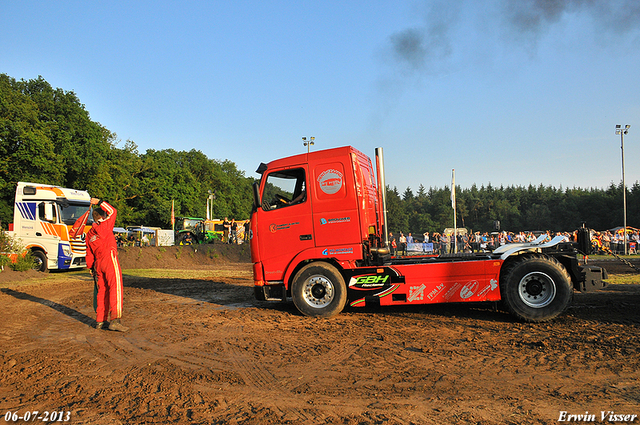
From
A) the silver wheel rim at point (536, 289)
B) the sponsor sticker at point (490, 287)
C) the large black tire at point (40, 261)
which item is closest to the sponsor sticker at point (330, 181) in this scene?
the sponsor sticker at point (490, 287)

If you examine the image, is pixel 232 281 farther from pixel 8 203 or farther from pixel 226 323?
pixel 8 203

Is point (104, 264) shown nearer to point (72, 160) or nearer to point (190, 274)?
point (190, 274)

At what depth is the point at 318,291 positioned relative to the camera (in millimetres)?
7879

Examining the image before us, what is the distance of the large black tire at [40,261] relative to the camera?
17070mm

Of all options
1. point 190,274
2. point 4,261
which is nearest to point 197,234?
point 190,274

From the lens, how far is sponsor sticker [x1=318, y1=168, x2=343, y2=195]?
25.8 feet

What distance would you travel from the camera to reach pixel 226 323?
7.57m

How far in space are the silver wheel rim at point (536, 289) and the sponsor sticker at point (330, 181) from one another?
3.57 meters

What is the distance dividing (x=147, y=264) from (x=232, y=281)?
8.97 metres

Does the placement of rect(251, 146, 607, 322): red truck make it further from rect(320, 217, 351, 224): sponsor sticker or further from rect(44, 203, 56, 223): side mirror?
rect(44, 203, 56, 223): side mirror

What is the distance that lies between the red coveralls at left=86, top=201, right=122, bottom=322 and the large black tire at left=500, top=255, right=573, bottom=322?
21.5 ft

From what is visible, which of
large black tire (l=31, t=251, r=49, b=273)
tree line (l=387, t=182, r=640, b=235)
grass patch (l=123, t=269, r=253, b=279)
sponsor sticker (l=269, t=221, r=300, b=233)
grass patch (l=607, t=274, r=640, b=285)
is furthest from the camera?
tree line (l=387, t=182, r=640, b=235)

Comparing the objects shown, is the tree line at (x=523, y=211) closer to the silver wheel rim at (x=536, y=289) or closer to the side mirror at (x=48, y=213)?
the side mirror at (x=48, y=213)

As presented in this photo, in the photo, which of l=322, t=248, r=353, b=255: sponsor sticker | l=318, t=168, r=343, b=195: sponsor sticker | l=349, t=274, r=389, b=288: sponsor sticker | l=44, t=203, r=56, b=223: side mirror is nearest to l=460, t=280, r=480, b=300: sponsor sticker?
l=349, t=274, r=389, b=288: sponsor sticker
